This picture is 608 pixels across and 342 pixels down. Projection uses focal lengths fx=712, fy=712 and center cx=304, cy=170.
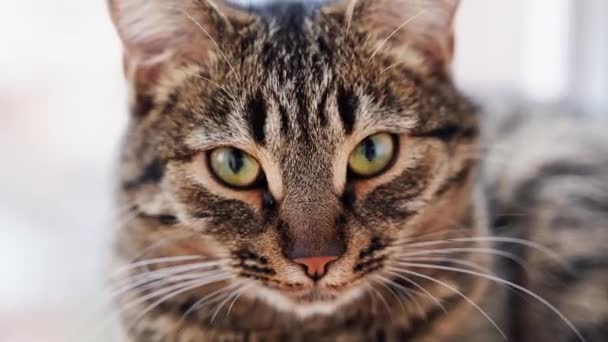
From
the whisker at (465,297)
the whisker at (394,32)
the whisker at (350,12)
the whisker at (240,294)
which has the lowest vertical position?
the whisker at (465,297)

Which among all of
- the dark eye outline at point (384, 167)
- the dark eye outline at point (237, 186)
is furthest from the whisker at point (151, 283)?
the dark eye outline at point (384, 167)

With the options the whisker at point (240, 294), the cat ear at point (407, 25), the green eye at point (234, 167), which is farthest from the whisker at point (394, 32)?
the whisker at point (240, 294)

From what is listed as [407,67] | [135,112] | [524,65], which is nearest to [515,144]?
[524,65]

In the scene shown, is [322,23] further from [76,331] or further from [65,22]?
[76,331]

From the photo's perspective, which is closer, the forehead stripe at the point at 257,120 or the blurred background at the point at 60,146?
the forehead stripe at the point at 257,120

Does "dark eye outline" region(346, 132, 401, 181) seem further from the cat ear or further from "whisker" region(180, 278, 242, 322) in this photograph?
"whisker" region(180, 278, 242, 322)

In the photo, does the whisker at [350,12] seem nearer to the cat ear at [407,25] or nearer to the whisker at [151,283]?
the cat ear at [407,25]

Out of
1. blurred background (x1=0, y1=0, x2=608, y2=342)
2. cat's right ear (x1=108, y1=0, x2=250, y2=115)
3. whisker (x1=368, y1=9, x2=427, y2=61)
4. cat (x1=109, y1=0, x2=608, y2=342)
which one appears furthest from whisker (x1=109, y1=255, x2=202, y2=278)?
whisker (x1=368, y1=9, x2=427, y2=61)

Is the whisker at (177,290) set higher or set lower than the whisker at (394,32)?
lower
